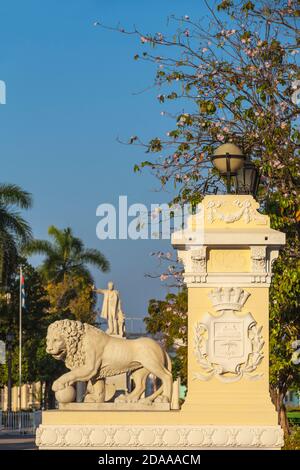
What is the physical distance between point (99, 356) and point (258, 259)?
6.82 ft


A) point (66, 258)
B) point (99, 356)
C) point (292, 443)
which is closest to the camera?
point (99, 356)

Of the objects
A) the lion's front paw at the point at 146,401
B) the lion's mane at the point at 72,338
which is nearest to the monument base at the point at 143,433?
the lion's front paw at the point at 146,401

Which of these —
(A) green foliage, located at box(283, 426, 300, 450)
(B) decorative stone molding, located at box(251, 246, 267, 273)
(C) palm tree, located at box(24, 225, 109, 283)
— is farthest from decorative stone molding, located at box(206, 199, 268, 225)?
(C) palm tree, located at box(24, 225, 109, 283)

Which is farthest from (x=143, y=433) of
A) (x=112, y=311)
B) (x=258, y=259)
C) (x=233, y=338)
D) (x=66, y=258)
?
(x=66, y=258)

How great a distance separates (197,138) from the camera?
17.9 m

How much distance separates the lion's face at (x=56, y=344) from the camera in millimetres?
11594

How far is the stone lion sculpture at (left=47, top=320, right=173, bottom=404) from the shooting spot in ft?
38.1

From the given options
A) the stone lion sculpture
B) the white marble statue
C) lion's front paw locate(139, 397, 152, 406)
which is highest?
the white marble statue

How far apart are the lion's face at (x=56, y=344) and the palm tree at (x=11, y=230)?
1000 inches

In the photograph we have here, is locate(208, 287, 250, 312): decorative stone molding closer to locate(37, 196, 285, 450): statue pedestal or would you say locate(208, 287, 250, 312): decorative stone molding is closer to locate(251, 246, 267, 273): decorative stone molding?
locate(37, 196, 285, 450): statue pedestal

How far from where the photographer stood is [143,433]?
10.9 meters

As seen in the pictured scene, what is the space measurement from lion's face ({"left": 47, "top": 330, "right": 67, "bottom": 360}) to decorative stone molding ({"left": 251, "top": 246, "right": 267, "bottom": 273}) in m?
2.27

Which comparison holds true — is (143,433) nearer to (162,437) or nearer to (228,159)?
(162,437)

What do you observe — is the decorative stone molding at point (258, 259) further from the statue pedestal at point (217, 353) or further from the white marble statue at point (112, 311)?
the white marble statue at point (112, 311)
